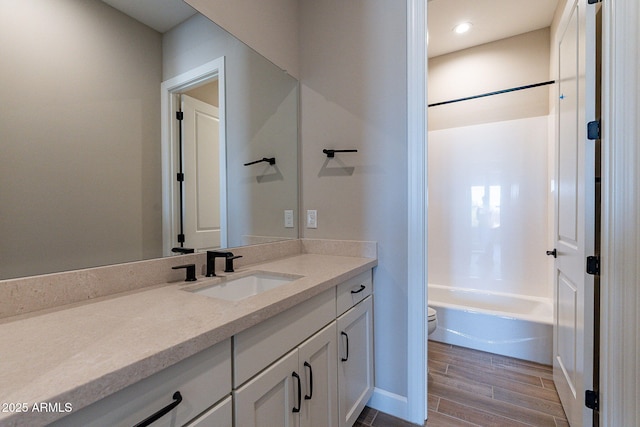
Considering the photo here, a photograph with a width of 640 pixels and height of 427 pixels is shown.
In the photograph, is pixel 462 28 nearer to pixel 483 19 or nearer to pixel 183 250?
pixel 483 19

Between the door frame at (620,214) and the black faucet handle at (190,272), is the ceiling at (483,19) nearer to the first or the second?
the door frame at (620,214)

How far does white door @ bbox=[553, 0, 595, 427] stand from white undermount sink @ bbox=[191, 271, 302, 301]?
133 cm

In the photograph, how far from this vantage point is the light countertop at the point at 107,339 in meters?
0.42

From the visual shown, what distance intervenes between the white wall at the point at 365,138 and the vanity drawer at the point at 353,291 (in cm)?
10

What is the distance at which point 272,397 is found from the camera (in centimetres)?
83

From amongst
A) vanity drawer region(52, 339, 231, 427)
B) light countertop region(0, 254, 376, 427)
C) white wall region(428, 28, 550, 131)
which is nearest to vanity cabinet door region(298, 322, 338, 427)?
light countertop region(0, 254, 376, 427)

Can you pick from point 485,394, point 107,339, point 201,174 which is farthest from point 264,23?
point 485,394

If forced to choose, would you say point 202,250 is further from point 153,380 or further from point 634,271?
point 634,271

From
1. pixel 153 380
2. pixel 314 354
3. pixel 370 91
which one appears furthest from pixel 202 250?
pixel 370 91

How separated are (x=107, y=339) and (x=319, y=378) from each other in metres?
0.75

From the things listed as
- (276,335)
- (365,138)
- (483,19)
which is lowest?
(276,335)

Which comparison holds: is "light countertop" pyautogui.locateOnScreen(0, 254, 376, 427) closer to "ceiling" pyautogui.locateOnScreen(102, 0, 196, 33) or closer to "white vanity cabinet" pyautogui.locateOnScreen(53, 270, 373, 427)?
"white vanity cabinet" pyautogui.locateOnScreen(53, 270, 373, 427)

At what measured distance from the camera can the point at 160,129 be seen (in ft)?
3.72

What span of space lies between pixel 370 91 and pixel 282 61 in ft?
2.01
